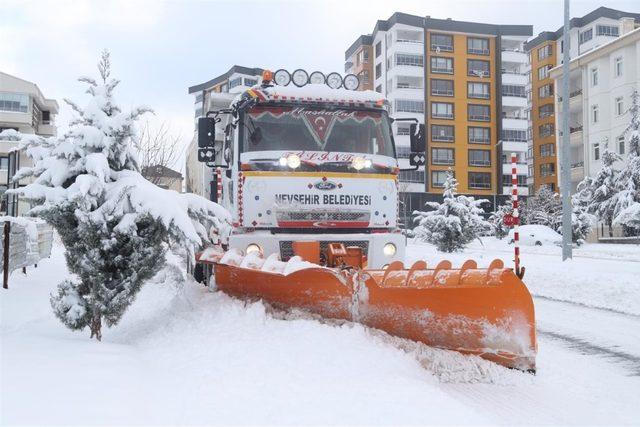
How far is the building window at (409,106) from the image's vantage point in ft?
188

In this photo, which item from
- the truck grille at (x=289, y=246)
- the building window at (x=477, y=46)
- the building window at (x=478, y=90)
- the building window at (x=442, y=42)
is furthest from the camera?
the building window at (x=477, y=46)

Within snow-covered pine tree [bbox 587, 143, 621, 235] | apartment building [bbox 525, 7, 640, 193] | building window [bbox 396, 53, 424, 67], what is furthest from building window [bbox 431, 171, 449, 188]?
snow-covered pine tree [bbox 587, 143, 621, 235]

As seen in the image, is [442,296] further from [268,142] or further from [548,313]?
[548,313]

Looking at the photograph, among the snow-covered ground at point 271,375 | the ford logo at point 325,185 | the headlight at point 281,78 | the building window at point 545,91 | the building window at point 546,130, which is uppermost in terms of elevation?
the building window at point 545,91

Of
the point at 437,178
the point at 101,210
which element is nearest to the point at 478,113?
the point at 437,178

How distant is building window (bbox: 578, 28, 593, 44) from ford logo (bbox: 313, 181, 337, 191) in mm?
63034

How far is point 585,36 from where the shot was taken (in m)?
62.1

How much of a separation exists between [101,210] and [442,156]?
55.4 meters

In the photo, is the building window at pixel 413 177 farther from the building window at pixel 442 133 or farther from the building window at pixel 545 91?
the building window at pixel 545 91

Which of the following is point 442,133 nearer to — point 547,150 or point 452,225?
point 547,150

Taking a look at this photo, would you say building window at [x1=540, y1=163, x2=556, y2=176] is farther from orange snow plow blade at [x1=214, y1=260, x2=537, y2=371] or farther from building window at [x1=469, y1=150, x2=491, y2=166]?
orange snow plow blade at [x1=214, y1=260, x2=537, y2=371]

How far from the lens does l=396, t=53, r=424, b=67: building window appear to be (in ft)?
190

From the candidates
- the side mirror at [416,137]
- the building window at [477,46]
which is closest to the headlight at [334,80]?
the side mirror at [416,137]

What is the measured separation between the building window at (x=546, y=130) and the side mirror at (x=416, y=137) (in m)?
58.8
